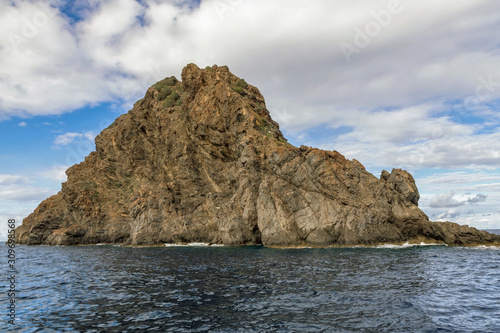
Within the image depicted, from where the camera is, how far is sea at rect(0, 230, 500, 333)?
1520 centimetres

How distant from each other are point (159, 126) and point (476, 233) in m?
89.9

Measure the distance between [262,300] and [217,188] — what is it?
67.8 meters

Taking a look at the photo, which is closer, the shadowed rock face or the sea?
the sea

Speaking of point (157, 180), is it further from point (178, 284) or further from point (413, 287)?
point (413, 287)

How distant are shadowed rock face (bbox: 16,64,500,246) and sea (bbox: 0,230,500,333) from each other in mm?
32548

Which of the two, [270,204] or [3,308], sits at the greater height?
[270,204]

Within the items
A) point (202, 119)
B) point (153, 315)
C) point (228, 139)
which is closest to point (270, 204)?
point (228, 139)

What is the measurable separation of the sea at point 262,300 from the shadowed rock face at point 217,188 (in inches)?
1281

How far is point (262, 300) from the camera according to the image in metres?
19.4

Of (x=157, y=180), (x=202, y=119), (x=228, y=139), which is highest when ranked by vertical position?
(x=202, y=119)

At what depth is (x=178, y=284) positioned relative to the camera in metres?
24.8

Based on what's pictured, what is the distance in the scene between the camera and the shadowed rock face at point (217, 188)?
206 ft

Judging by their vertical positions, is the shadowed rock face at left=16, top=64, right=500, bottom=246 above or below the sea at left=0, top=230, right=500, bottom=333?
above

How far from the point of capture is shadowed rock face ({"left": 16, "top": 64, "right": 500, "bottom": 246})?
62656 millimetres
